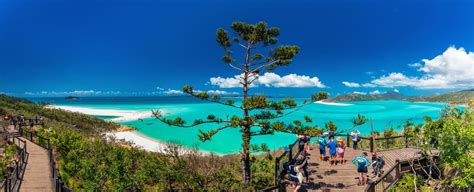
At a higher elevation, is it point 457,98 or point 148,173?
point 457,98

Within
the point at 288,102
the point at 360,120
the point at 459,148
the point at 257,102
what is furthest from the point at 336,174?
the point at 459,148

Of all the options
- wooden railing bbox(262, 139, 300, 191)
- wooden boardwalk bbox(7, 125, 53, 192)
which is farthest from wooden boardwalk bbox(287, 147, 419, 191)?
wooden boardwalk bbox(7, 125, 53, 192)

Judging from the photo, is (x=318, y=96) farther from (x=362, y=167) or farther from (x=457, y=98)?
(x=457, y=98)

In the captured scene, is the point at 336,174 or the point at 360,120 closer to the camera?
the point at 360,120

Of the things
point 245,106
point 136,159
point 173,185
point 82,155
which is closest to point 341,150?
point 245,106

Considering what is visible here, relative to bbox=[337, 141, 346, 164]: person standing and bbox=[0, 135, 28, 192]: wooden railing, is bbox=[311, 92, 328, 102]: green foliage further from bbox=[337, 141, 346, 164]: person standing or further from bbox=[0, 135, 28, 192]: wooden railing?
bbox=[0, 135, 28, 192]: wooden railing

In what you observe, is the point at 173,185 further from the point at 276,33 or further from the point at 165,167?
the point at 276,33

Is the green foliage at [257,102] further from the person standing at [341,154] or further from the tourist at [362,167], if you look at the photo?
the person standing at [341,154]

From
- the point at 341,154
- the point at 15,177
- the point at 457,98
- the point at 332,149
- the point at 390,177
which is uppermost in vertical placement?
the point at 457,98

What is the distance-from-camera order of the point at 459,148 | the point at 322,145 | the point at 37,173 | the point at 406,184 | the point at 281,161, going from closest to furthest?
the point at 459,148, the point at 406,184, the point at 281,161, the point at 322,145, the point at 37,173
